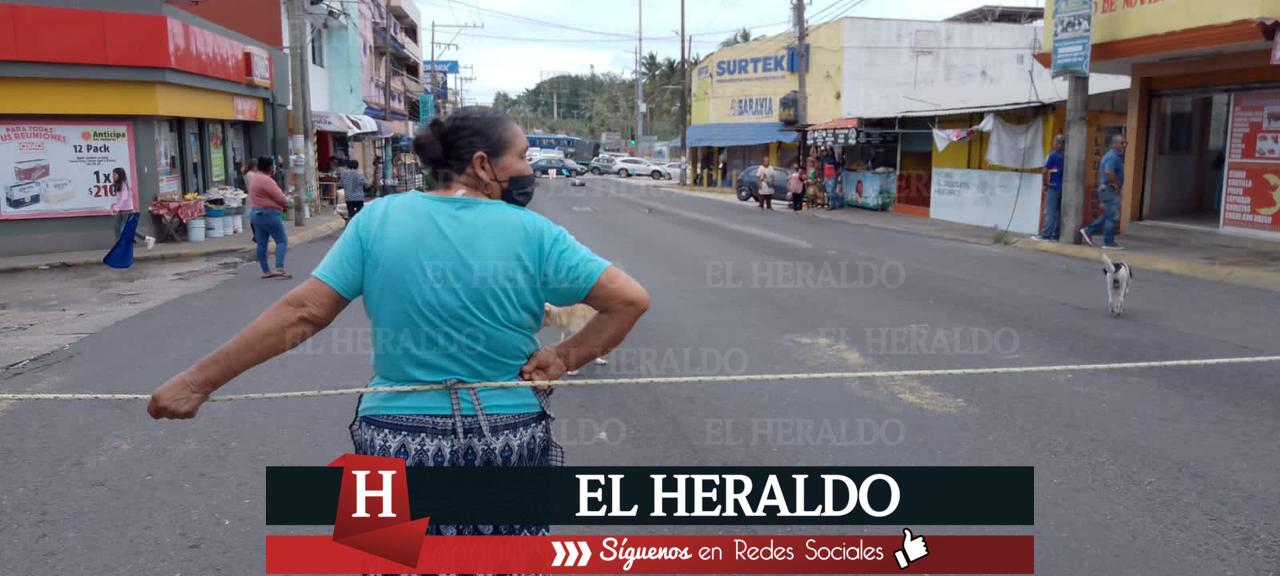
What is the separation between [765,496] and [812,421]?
161 centimetres

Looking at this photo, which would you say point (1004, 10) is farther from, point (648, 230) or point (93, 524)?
point (93, 524)

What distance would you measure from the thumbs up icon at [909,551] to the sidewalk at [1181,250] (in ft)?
32.8

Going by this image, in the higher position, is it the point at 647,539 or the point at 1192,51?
the point at 1192,51

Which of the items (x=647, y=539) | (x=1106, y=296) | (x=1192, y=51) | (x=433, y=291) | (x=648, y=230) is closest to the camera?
(x=433, y=291)

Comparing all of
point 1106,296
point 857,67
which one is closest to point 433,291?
point 1106,296

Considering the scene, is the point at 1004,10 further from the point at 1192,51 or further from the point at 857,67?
the point at 1192,51

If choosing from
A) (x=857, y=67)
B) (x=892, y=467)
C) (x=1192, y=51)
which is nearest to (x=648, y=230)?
(x=1192, y=51)

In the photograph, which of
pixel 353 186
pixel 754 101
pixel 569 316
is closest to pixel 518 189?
pixel 569 316

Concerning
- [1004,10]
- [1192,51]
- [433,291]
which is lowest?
[433,291]

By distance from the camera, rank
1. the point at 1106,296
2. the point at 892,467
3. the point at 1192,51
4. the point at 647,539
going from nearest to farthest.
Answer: the point at 647,539 < the point at 892,467 < the point at 1106,296 < the point at 1192,51

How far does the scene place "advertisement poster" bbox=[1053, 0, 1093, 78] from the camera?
15578 mm

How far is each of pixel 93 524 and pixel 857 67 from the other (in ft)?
110

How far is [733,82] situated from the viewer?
42.3 m

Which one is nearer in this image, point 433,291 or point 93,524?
point 433,291
